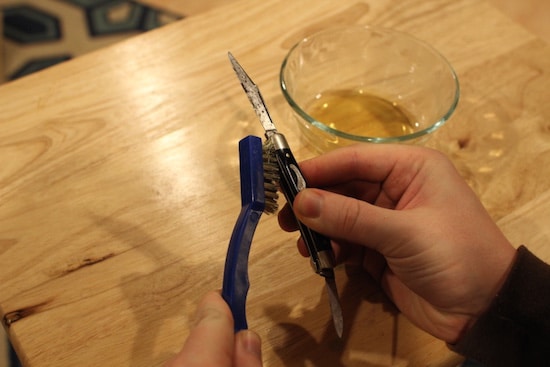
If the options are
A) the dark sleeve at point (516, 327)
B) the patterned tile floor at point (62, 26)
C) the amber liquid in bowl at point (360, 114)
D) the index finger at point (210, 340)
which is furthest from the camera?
the patterned tile floor at point (62, 26)

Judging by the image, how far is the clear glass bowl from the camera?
0.62m

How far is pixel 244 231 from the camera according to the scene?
41 centimetres

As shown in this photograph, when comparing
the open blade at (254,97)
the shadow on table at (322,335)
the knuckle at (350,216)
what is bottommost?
the shadow on table at (322,335)

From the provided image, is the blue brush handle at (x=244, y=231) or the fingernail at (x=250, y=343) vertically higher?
the blue brush handle at (x=244, y=231)

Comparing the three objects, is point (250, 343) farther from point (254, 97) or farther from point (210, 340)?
point (254, 97)

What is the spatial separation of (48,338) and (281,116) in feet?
1.14

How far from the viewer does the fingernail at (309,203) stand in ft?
1.37

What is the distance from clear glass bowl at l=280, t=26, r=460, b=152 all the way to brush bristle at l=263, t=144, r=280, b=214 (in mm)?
142

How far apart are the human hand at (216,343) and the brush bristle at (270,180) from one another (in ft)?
0.32

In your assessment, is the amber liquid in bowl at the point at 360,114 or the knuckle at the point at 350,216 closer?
the knuckle at the point at 350,216

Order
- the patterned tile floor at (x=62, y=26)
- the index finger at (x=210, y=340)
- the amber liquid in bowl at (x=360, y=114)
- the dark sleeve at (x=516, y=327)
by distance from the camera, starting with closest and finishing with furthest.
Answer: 1. the index finger at (x=210, y=340)
2. the dark sleeve at (x=516, y=327)
3. the amber liquid in bowl at (x=360, y=114)
4. the patterned tile floor at (x=62, y=26)

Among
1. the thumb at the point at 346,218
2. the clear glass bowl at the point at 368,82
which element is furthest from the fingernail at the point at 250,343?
the clear glass bowl at the point at 368,82

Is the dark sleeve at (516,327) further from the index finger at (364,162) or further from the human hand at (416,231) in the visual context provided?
the index finger at (364,162)

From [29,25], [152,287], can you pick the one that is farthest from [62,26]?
[152,287]
